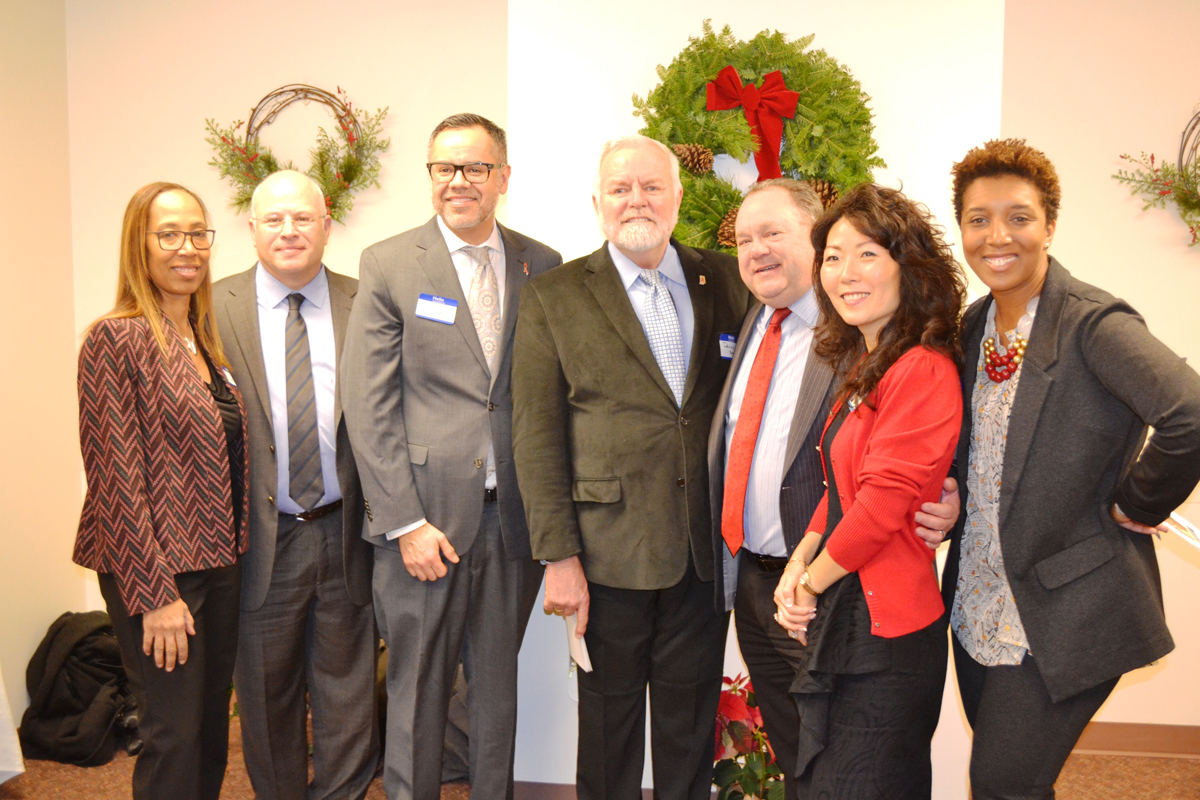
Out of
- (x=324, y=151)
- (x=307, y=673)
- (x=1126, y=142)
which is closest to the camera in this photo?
(x=307, y=673)

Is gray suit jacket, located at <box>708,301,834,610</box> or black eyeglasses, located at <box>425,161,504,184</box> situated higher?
black eyeglasses, located at <box>425,161,504,184</box>

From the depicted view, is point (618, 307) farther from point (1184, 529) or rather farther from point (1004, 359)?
point (1184, 529)

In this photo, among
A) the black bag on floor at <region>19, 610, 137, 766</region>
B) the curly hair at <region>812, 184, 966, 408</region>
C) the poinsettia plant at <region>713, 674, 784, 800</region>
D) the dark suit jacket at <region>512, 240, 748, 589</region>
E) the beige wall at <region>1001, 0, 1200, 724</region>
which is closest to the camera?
the curly hair at <region>812, 184, 966, 408</region>

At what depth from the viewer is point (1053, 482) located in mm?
1622

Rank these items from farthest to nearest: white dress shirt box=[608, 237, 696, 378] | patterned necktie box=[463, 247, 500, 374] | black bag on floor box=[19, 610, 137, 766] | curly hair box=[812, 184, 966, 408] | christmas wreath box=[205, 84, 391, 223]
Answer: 1. christmas wreath box=[205, 84, 391, 223]
2. black bag on floor box=[19, 610, 137, 766]
3. patterned necktie box=[463, 247, 500, 374]
4. white dress shirt box=[608, 237, 696, 378]
5. curly hair box=[812, 184, 966, 408]

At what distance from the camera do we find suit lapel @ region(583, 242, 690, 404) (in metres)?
2.17

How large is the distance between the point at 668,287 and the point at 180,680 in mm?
1681

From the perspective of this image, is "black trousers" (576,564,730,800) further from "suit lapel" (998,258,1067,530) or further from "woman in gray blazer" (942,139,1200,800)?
"suit lapel" (998,258,1067,530)

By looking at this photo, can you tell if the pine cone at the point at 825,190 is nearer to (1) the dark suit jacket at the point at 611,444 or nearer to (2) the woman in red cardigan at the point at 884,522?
(1) the dark suit jacket at the point at 611,444

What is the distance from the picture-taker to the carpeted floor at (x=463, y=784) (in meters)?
2.97

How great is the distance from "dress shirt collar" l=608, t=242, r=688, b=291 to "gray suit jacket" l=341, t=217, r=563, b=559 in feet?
1.20

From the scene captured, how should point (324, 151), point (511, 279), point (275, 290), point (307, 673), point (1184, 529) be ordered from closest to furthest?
1. point (1184, 529)
2. point (511, 279)
3. point (275, 290)
4. point (307, 673)
5. point (324, 151)

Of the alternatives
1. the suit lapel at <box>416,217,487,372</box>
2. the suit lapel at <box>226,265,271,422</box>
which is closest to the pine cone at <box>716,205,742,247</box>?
the suit lapel at <box>416,217,487,372</box>

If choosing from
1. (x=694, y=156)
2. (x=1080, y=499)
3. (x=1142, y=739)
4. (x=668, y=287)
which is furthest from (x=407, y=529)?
(x=1142, y=739)
